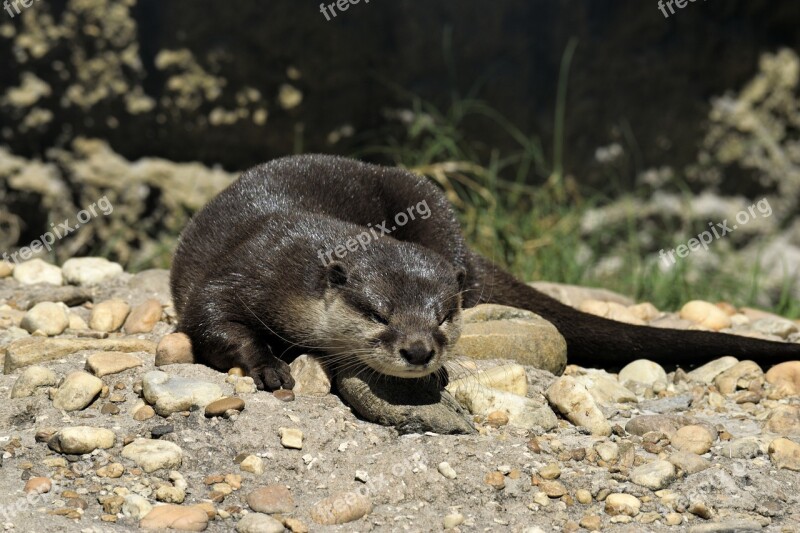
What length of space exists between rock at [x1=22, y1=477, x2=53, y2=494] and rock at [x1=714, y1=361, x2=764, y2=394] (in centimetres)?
194

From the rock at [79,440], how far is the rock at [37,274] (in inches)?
54.5

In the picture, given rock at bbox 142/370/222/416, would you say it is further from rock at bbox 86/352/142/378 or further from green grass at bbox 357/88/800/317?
green grass at bbox 357/88/800/317

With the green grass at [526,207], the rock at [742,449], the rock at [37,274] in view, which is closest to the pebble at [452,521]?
the rock at [742,449]

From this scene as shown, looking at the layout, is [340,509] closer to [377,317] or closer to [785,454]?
[377,317]

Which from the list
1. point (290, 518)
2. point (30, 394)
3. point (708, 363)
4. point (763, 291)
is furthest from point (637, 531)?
point (763, 291)

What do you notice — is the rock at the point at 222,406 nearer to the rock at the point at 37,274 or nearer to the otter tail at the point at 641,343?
the otter tail at the point at 641,343

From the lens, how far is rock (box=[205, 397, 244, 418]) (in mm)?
2508

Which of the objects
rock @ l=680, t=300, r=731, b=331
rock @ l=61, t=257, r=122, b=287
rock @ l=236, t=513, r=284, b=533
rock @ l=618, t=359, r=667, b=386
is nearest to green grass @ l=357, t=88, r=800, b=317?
rock @ l=680, t=300, r=731, b=331

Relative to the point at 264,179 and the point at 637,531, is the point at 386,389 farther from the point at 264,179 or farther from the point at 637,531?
the point at 264,179

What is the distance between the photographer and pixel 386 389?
2664 millimetres

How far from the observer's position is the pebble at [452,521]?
221cm

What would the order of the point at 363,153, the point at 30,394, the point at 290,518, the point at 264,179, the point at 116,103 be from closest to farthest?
1. the point at 290,518
2. the point at 30,394
3. the point at 264,179
4. the point at 116,103
5. the point at 363,153

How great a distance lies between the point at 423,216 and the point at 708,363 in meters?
1.03

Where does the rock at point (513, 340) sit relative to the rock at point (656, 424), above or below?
above
